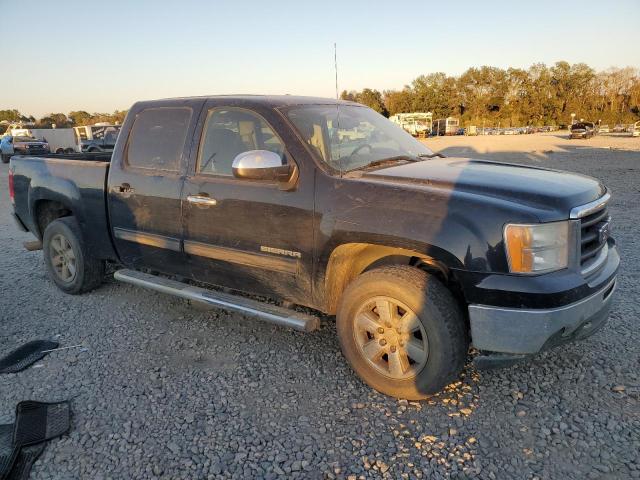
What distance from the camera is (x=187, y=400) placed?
3.13 metres

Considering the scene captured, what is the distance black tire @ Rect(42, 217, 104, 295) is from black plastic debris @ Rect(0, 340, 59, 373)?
1.02 meters

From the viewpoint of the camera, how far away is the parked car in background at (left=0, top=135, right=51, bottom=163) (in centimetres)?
2831

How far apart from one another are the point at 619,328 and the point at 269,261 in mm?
2945

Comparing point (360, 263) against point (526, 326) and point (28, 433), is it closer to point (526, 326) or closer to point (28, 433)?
point (526, 326)

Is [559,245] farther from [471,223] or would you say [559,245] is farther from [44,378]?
[44,378]

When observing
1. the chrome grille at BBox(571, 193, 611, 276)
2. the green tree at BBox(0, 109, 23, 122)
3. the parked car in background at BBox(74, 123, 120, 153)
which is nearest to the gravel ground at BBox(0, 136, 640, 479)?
the chrome grille at BBox(571, 193, 611, 276)

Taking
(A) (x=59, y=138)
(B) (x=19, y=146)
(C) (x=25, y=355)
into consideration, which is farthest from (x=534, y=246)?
(A) (x=59, y=138)

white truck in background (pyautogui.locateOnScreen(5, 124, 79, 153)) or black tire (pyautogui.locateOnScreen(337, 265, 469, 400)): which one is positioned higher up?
white truck in background (pyautogui.locateOnScreen(5, 124, 79, 153))

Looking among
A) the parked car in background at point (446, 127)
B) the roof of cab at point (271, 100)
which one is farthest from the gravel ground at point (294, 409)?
the parked car in background at point (446, 127)

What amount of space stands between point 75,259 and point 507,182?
423cm

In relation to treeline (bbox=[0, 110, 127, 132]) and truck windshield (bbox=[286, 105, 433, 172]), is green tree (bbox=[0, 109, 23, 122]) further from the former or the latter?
truck windshield (bbox=[286, 105, 433, 172])

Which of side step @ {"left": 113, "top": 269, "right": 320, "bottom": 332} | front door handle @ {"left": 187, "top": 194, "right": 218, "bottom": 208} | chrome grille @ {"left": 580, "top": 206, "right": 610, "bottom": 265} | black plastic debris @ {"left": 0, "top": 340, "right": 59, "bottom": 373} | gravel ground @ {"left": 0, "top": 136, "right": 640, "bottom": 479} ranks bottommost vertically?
gravel ground @ {"left": 0, "top": 136, "right": 640, "bottom": 479}

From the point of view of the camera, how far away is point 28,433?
9.14ft

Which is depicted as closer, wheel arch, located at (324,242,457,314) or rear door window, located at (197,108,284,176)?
wheel arch, located at (324,242,457,314)
